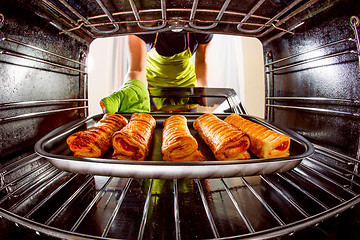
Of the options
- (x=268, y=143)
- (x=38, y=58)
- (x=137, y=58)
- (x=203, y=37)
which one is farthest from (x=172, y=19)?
(x=203, y=37)

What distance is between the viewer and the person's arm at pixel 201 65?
4121 mm

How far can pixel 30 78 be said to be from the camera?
121 centimetres

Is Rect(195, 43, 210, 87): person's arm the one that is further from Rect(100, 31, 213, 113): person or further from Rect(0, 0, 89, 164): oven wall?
Rect(0, 0, 89, 164): oven wall

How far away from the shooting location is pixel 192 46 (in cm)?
378

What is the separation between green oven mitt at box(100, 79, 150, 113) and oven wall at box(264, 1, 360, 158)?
1.43 m

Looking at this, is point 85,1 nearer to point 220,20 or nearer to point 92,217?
point 220,20

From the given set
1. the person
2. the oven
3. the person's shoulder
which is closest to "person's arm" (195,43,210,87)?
the person

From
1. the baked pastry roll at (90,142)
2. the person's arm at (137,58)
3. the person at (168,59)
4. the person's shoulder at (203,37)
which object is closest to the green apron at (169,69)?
the person at (168,59)

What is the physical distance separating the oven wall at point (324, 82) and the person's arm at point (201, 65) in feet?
8.34

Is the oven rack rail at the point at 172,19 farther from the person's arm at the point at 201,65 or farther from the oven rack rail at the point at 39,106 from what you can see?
the person's arm at the point at 201,65

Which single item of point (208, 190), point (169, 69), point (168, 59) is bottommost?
point (208, 190)

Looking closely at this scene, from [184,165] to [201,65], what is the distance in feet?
12.0

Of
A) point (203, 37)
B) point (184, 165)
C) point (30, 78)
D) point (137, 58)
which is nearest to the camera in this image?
point (184, 165)

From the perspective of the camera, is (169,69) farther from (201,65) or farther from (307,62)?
(307,62)
